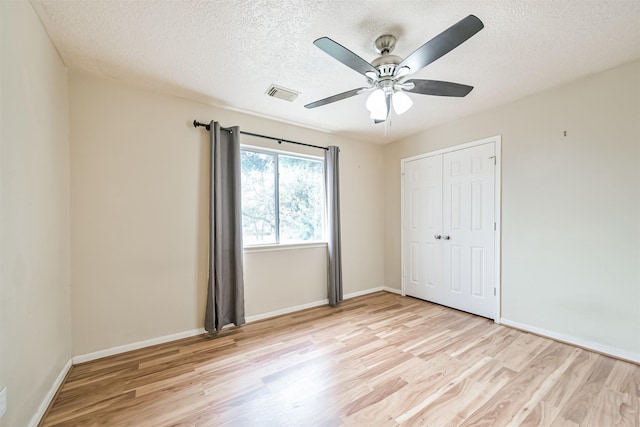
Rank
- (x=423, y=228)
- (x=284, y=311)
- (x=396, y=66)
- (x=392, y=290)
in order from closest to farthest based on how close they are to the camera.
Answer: (x=396, y=66), (x=284, y=311), (x=423, y=228), (x=392, y=290)

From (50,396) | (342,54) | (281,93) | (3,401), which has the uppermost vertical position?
(281,93)

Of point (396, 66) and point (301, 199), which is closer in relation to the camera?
point (396, 66)

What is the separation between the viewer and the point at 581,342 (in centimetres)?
240

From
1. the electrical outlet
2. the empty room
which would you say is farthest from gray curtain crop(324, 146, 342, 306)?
the electrical outlet

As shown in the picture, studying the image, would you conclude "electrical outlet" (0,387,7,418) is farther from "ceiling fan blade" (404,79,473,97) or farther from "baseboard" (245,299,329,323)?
"ceiling fan blade" (404,79,473,97)

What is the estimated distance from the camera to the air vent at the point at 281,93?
8.26ft

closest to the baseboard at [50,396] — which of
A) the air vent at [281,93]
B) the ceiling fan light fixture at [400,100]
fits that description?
the air vent at [281,93]

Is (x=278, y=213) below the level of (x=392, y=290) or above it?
above

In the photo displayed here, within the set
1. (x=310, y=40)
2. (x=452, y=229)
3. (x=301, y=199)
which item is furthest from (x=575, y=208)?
(x=301, y=199)

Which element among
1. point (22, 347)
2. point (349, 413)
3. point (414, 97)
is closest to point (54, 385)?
point (22, 347)

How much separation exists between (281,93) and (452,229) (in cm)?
270

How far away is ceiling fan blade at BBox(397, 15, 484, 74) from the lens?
48.1 inches

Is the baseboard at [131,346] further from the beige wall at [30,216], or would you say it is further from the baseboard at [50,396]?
the beige wall at [30,216]

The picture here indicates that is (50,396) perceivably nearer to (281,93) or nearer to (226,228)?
(226,228)
